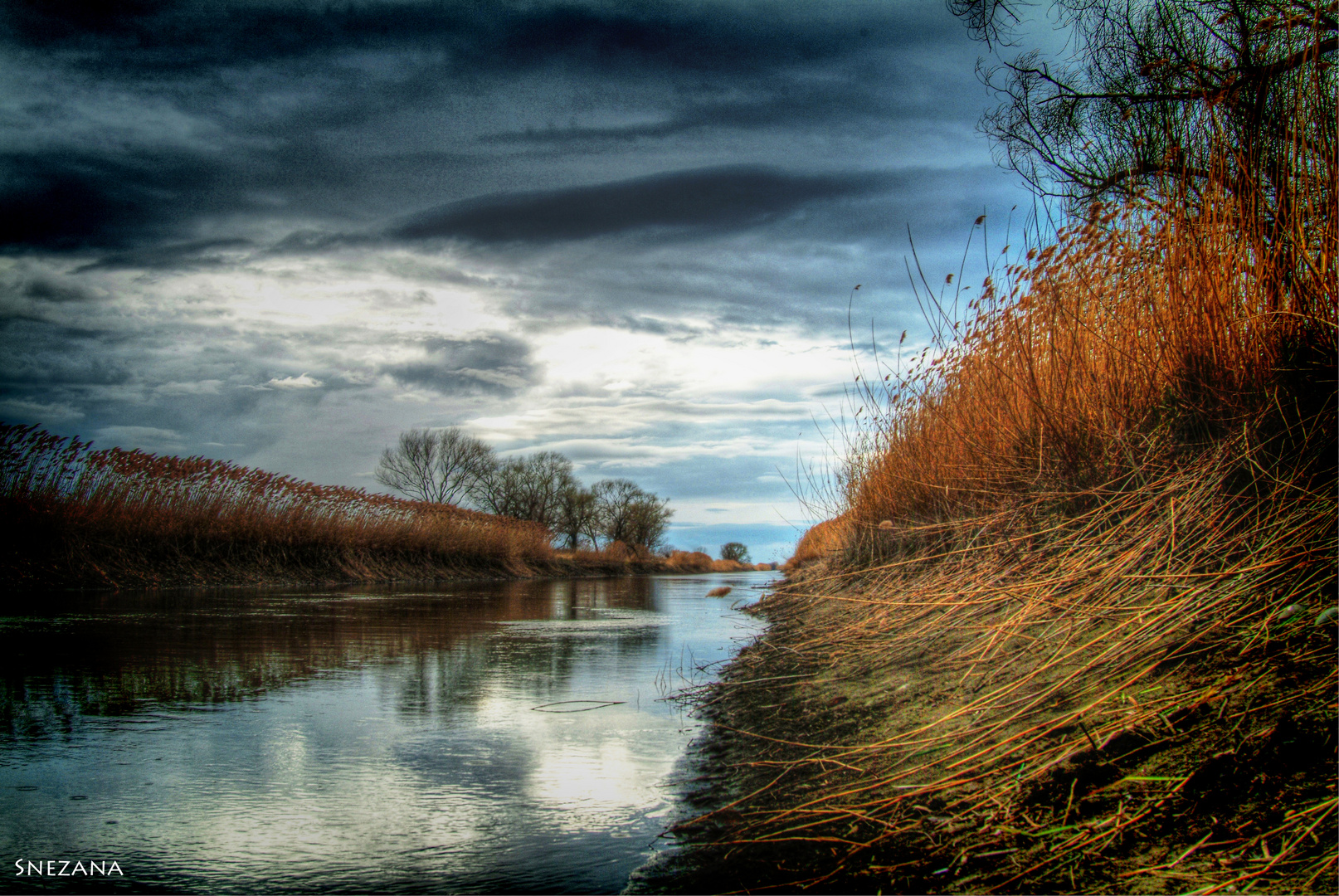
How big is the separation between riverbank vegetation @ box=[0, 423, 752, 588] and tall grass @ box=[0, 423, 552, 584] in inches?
0.7

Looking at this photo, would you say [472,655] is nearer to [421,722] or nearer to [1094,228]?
[421,722]

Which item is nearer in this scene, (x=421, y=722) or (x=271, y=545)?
(x=421, y=722)

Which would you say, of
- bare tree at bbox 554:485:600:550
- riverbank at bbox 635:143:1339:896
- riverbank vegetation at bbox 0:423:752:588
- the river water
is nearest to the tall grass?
riverbank vegetation at bbox 0:423:752:588

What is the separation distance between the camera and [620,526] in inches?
1843

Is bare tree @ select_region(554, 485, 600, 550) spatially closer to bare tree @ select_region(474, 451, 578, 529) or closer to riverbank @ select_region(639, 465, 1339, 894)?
bare tree @ select_region(474, 451, 578, 529)

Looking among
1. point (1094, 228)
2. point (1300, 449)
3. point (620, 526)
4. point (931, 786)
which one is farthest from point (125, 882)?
point (620, 526)

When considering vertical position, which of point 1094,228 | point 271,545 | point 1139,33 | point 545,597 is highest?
point 1139,33

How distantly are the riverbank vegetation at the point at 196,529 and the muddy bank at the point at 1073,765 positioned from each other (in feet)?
40.2

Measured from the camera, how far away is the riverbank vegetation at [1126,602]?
1.55 m

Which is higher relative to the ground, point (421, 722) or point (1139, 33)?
point (1139, 33)

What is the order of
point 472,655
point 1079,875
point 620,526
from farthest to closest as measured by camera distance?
point 620,526 < point 472,655 < point 1079,875

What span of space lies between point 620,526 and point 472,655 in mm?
41708

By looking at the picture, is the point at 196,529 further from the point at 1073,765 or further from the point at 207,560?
the point at 1073,765

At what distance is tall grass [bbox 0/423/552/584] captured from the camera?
10844mm
